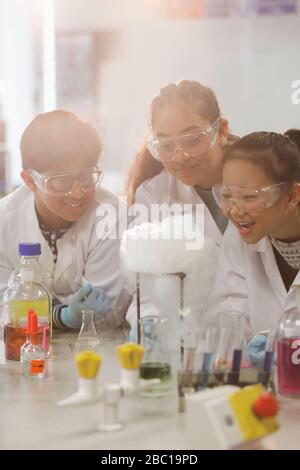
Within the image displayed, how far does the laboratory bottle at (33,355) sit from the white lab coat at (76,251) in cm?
54

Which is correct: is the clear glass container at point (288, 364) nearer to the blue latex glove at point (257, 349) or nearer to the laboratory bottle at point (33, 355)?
the blue latex glove at point (257, 349)

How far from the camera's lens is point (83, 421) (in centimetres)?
140

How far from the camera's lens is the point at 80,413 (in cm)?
145

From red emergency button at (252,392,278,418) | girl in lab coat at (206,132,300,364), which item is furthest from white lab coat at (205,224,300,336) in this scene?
red emergency button at (252,392,278,418)

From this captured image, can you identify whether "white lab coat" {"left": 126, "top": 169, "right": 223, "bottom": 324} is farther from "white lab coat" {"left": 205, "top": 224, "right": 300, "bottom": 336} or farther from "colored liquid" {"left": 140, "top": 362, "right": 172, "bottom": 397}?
"colored liquid" {"left": 140, "top": 362, "right": 172, "bottom": 397}

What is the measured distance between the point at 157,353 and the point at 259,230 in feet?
1.86

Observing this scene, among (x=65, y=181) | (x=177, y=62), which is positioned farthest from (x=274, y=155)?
(x=177, y=62)

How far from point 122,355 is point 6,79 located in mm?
2809

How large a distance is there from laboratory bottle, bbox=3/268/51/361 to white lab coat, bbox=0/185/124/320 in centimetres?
25

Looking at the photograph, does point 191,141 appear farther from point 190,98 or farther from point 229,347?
point 229,347

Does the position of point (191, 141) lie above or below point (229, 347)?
above

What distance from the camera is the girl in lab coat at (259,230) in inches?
73.5

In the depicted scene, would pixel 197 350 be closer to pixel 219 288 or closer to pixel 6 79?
pixel 219 288

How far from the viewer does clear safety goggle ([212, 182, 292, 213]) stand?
1859mm
